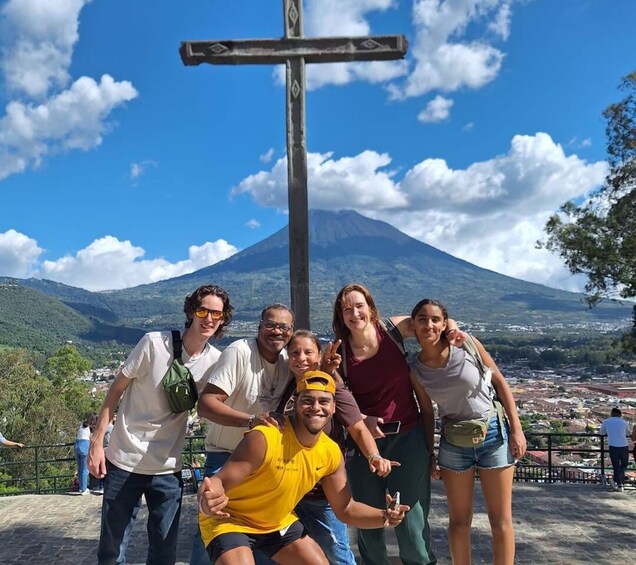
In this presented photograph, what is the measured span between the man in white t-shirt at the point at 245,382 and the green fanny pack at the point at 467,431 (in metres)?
0.91

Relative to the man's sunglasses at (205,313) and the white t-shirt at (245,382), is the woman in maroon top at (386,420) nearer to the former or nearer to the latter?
the white t-shirt at (245,382)

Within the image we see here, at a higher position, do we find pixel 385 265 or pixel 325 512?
pixel 385 265

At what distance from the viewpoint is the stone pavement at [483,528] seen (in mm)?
4926

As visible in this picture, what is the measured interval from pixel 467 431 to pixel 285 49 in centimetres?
299

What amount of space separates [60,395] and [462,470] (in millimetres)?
32637

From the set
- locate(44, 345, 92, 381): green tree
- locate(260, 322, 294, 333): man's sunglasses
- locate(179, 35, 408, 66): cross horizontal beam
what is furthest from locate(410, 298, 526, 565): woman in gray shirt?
locate(44, 345, 92, 381): green tree

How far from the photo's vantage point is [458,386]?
2900 mm

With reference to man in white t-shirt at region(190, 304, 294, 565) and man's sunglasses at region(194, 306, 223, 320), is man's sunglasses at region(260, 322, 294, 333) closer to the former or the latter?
man in white t-shirt at region(190, 304, 294, 565)

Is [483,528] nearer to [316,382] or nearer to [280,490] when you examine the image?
[280,490]

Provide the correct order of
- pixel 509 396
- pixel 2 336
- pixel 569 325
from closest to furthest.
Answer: pixel 509 396, pixel 2 336, pixel 569 325

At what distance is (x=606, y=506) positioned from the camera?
22.5ft

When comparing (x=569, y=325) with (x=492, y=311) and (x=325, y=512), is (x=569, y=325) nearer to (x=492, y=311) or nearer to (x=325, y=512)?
(x=492, y=311)

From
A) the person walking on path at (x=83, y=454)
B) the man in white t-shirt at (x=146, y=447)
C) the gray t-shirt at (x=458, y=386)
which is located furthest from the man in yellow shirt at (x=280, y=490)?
the person walking on path at (x=83, y=454)

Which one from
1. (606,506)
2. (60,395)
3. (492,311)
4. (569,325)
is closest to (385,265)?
(492,311)
